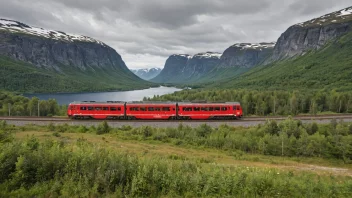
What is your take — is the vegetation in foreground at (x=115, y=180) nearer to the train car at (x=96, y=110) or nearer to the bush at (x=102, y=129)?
the bush at (x=102, y=129)

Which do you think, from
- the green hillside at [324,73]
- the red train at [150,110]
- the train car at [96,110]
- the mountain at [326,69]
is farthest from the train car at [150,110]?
the green hillside at [324,73]

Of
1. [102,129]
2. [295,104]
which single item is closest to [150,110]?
[102,129]

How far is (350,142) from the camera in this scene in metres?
32.9

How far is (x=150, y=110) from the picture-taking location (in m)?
41.2

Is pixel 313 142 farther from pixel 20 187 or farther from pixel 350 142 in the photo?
pixel 20 187

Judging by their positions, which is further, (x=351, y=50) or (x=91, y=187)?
(x=351, y=50)

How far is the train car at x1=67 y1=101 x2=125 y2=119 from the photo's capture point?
4088 cm

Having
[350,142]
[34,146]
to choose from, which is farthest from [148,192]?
[350,142]

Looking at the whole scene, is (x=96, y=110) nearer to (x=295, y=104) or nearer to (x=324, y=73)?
(x=295, y=104)

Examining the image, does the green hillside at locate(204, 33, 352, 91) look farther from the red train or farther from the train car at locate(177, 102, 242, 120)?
the red train

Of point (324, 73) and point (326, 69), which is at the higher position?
point (326, 69)

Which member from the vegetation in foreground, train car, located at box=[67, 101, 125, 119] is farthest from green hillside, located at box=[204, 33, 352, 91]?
the vegetation in foreground

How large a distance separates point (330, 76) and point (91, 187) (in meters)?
147

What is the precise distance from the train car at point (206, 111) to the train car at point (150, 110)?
1.66 meters
